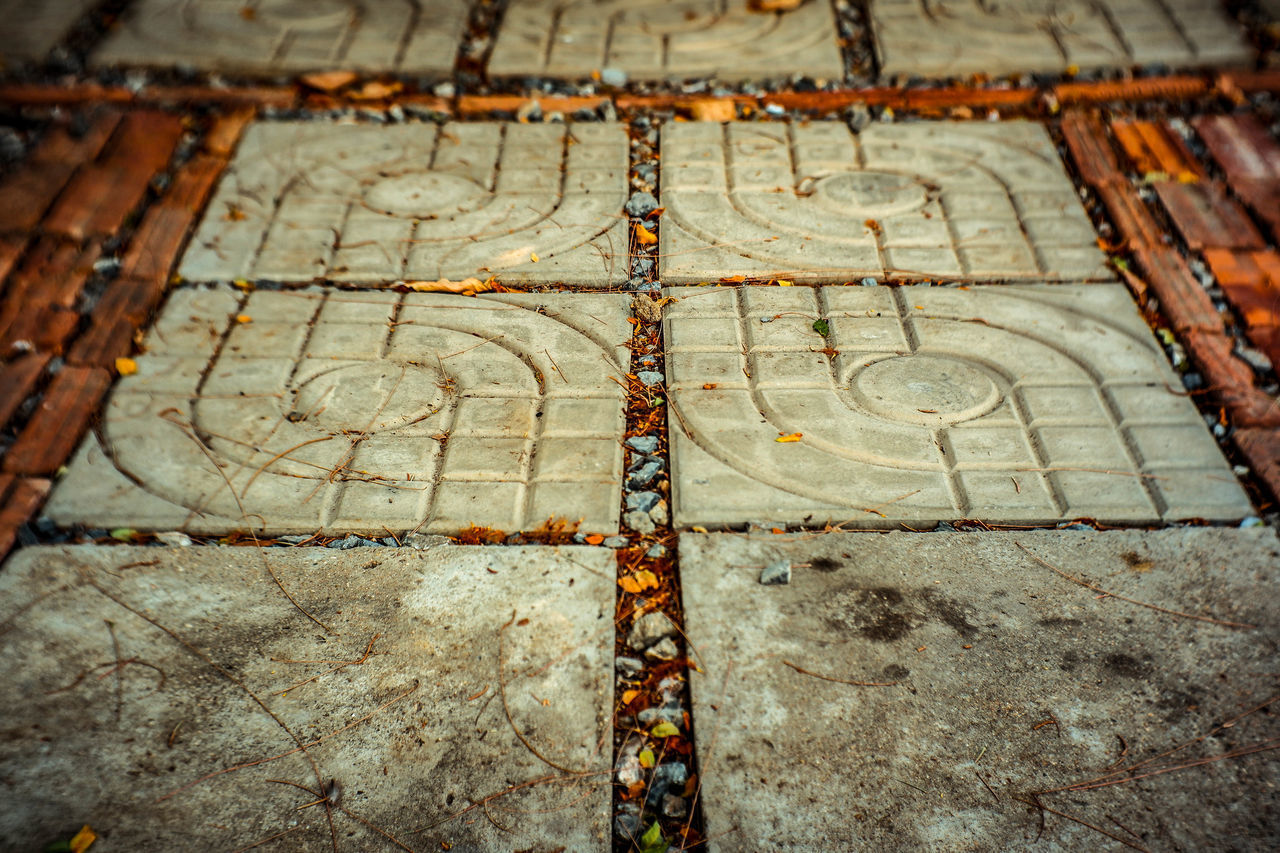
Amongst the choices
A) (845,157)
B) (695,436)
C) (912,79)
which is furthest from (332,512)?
(912,79)

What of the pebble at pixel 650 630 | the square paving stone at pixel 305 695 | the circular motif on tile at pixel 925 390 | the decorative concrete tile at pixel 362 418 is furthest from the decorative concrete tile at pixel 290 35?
the pebble at pixel 650 630

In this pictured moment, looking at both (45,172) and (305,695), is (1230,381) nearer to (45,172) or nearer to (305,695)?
(305,695)

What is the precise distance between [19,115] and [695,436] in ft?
10.6

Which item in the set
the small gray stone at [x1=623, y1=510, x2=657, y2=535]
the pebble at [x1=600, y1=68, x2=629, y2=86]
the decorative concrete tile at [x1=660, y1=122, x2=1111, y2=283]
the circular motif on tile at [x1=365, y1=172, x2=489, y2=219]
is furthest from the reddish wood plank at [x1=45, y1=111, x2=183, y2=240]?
the small gray stone at [x1=623, y1=510, x2=657, y2=535]

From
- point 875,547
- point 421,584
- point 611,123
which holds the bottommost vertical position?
point 421,584

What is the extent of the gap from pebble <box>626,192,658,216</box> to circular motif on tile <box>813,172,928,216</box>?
601 mm

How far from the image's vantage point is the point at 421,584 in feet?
6.32

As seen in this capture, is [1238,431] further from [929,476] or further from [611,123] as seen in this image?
[611,123]

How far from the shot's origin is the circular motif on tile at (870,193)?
117 inches

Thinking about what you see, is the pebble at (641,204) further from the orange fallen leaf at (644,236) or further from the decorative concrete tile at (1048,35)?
the decorative concrete tile at (1048,35)

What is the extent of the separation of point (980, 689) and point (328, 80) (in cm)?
342

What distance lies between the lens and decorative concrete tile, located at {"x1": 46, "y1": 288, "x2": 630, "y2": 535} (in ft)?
6.81

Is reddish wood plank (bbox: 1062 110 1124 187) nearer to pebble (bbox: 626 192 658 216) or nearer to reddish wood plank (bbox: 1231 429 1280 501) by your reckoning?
reddish wood plank (bbox: 1231 429 1280 501)

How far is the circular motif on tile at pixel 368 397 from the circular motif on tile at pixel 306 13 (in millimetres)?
2326
